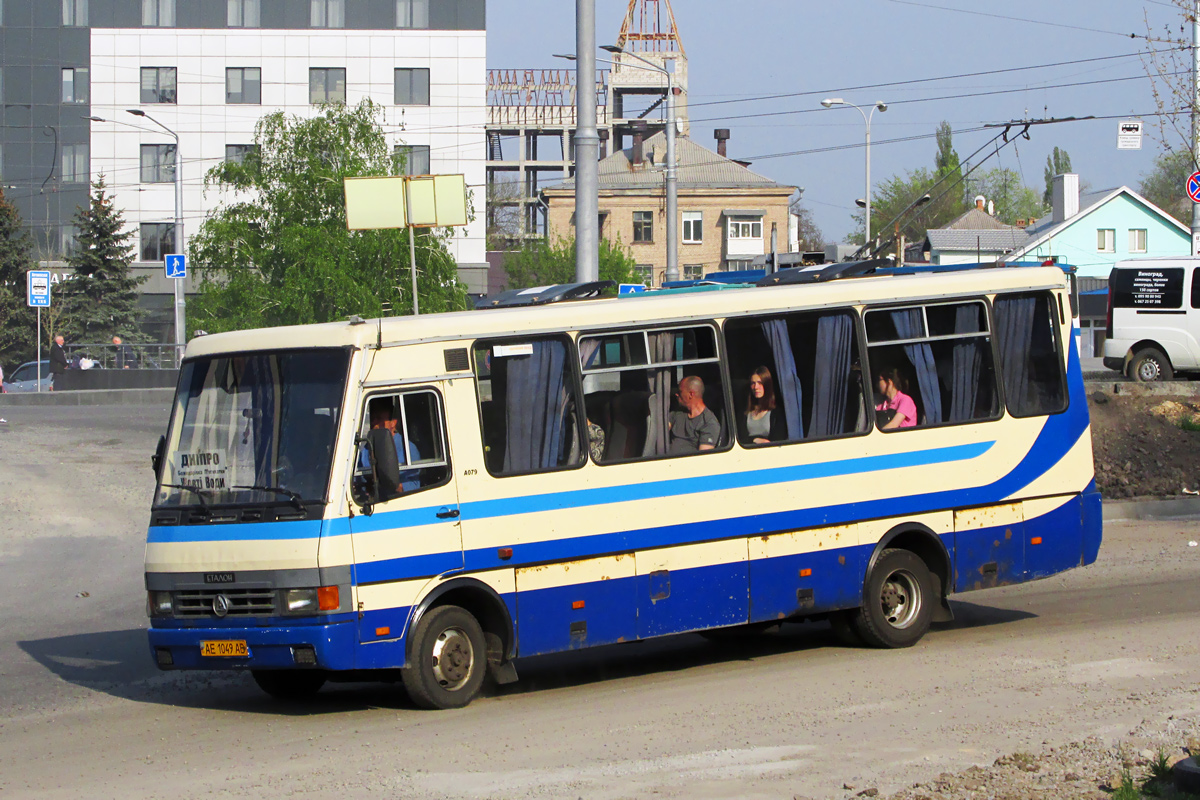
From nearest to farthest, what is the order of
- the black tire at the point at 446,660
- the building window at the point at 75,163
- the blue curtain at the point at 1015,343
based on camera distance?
the black tire at the point at 446,660 → the blue curtain at the point at 1015,343 → the building window at the point at 75,163

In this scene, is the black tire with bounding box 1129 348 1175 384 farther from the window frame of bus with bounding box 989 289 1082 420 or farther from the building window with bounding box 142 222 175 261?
the building window with bounding box 142 222 175 261

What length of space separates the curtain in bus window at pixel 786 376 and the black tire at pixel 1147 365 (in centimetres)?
2132

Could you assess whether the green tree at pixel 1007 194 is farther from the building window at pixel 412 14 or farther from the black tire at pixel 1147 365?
the black tire at pixel 1147 365

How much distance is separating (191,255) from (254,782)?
1440 inches

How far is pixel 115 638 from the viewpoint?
12352 millimetres

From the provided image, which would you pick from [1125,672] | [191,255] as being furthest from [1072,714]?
[191,255]

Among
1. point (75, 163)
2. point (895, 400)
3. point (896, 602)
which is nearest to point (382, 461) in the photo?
point (895, 400)

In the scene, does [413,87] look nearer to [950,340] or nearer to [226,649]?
[950,340]

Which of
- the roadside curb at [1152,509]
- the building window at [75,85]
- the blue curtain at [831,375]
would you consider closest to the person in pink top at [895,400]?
the blue curtain at [831,375]

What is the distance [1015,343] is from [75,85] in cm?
6907

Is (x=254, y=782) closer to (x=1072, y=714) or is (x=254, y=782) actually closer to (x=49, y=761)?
(x=49, y=761)

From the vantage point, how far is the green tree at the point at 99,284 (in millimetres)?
62250

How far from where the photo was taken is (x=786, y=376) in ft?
35.3

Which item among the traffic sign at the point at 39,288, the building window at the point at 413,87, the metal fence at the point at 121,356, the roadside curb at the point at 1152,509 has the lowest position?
the roadside curb at the point at 1152,509
